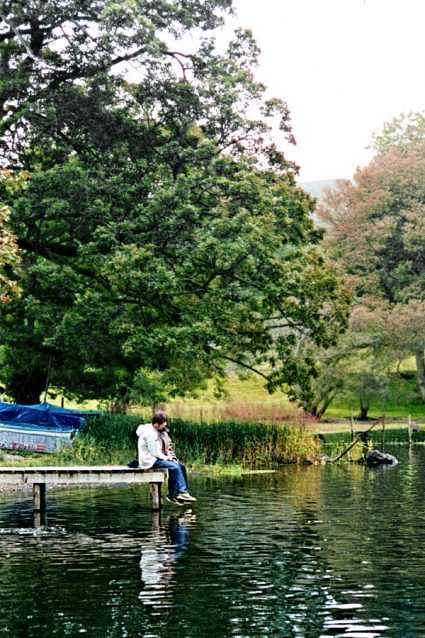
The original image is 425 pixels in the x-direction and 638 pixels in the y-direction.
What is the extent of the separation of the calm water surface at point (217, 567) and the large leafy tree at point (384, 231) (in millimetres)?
52253

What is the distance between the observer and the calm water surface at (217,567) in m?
11.1

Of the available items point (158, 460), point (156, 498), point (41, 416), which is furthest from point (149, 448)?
point (41, 416)

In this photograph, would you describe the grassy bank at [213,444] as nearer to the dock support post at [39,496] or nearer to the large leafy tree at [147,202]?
the large leafy tree at [147,202]

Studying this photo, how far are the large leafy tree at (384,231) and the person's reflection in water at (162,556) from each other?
5454 cm

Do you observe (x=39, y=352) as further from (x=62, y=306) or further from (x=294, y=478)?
(x=294, y=478)

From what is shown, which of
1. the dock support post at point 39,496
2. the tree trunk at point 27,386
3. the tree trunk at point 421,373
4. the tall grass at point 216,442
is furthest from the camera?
the tree trunk at point 421,373

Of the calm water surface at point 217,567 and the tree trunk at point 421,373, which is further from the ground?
the tree trunk at point 421,373

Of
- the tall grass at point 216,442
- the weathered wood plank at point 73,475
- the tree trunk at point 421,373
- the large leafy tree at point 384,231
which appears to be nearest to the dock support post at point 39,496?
the weathered wood plank at point 73,475

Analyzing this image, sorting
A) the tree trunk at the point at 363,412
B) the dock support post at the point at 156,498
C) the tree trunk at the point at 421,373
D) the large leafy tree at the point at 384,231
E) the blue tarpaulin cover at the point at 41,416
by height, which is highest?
the large leafy tree at the point at 384,231

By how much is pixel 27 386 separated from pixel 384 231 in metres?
41.5

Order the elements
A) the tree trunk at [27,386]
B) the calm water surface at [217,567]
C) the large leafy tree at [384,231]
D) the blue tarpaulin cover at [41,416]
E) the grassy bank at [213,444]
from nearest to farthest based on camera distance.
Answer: the calm water surface at [217,567]
the grassy bank at [213,444]
the blue tarpaulin cover at [41,416]
the tree trunk at [27,386]
the large leafy tree at [384,231]


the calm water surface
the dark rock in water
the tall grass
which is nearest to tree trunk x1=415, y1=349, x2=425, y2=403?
the dark rock in water

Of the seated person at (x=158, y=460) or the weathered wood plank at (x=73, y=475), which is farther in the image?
the seated person at (x=158, y=460)

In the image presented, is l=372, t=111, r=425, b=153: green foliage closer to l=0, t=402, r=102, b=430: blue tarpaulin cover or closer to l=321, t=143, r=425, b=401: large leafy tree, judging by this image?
l=321, t=143, r=425, b=401: large leafy tree
